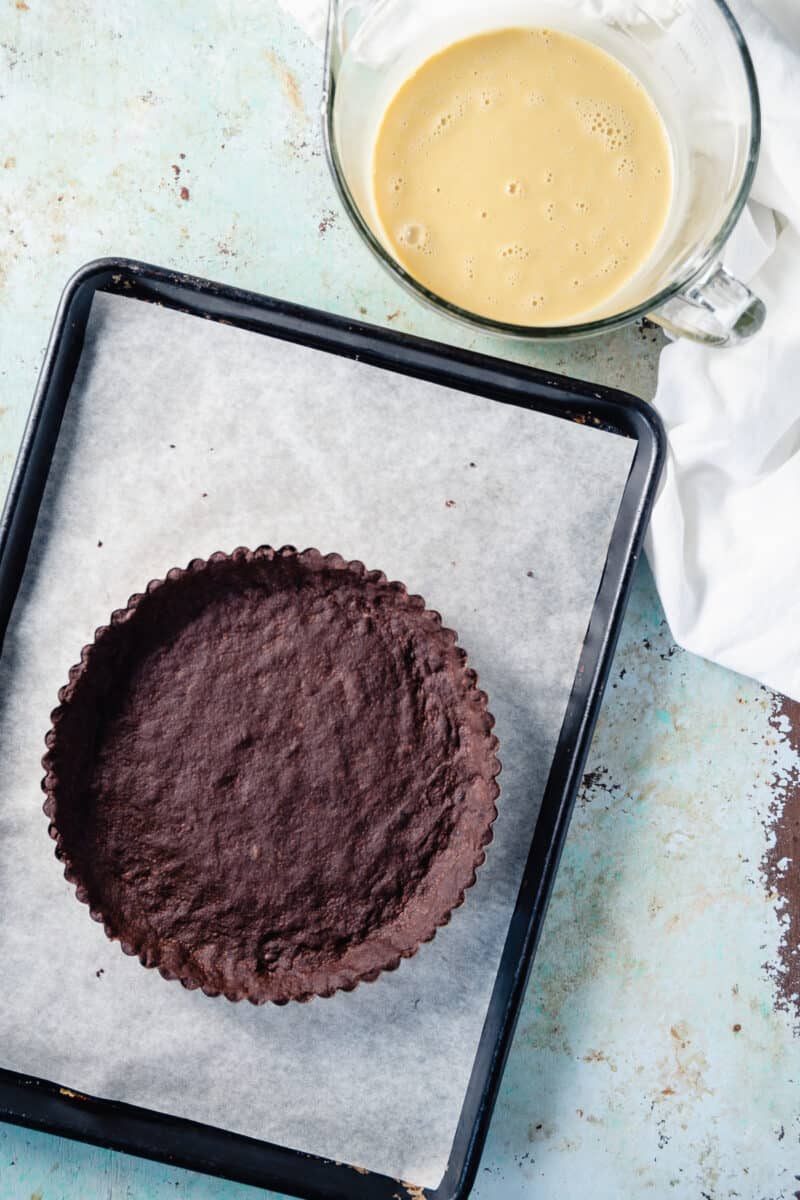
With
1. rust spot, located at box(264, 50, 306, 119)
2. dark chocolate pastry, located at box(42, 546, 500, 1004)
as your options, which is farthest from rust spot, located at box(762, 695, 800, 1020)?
rust spot, located at box(264, 50, 306, 119)

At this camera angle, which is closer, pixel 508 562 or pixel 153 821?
pixel 153 821

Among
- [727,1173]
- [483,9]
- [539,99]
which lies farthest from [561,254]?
[727,1173]

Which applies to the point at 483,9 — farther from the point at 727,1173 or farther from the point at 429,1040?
the point at 727,1173

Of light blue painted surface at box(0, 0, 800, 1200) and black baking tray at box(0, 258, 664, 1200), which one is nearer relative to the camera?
black baking tray at box(0, 258, 664, 1200)

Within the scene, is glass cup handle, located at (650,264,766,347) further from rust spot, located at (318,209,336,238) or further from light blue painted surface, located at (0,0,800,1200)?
rust spot, located at (318,209,336,238)

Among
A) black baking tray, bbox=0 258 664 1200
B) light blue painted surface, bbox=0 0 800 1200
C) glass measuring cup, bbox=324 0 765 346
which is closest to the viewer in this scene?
glass measuring cup, bbox=324 0 765 346

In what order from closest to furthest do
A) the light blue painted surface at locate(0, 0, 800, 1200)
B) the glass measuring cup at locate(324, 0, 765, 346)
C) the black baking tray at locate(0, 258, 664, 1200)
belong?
the glass measuring cup at locate(324, 0, 765, 346) → the black baking tray at locate(0, 258, 664, 1200) → the light blue painted surface at locate(0, 0, 800, 1200)
